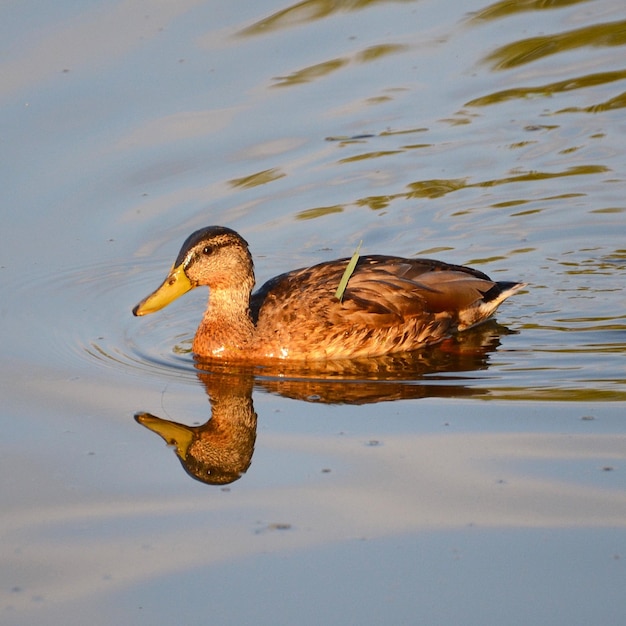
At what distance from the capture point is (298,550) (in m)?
7.68

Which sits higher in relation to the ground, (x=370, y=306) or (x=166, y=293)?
(x=166, y=293)

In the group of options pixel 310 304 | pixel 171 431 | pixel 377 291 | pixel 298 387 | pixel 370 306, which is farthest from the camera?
pixel 377 291

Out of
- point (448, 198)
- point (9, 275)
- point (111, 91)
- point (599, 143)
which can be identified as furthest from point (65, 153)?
point (599, 143)

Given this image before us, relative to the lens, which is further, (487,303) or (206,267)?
(487,303)

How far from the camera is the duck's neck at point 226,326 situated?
37.2 feet

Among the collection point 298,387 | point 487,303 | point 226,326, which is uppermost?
point 226,326

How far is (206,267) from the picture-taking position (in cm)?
1135

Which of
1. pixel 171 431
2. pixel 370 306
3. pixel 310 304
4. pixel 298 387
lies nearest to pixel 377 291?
pixel 370 306

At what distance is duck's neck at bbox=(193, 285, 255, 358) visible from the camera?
11336mm

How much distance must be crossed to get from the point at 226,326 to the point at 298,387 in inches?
45.9

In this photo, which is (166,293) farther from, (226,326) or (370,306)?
(370,306)

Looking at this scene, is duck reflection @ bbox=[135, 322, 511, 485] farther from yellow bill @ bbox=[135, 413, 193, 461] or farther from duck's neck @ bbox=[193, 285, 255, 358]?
duck's neck @ bbox=[193, 285, 255, 358]

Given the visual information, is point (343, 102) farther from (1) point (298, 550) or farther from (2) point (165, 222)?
(1) point (298, 550)

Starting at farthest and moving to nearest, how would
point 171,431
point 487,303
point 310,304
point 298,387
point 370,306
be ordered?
1. point 487,303
2. point 370,306
3. point 310,304
4. point 298,387
5. point 171,431
